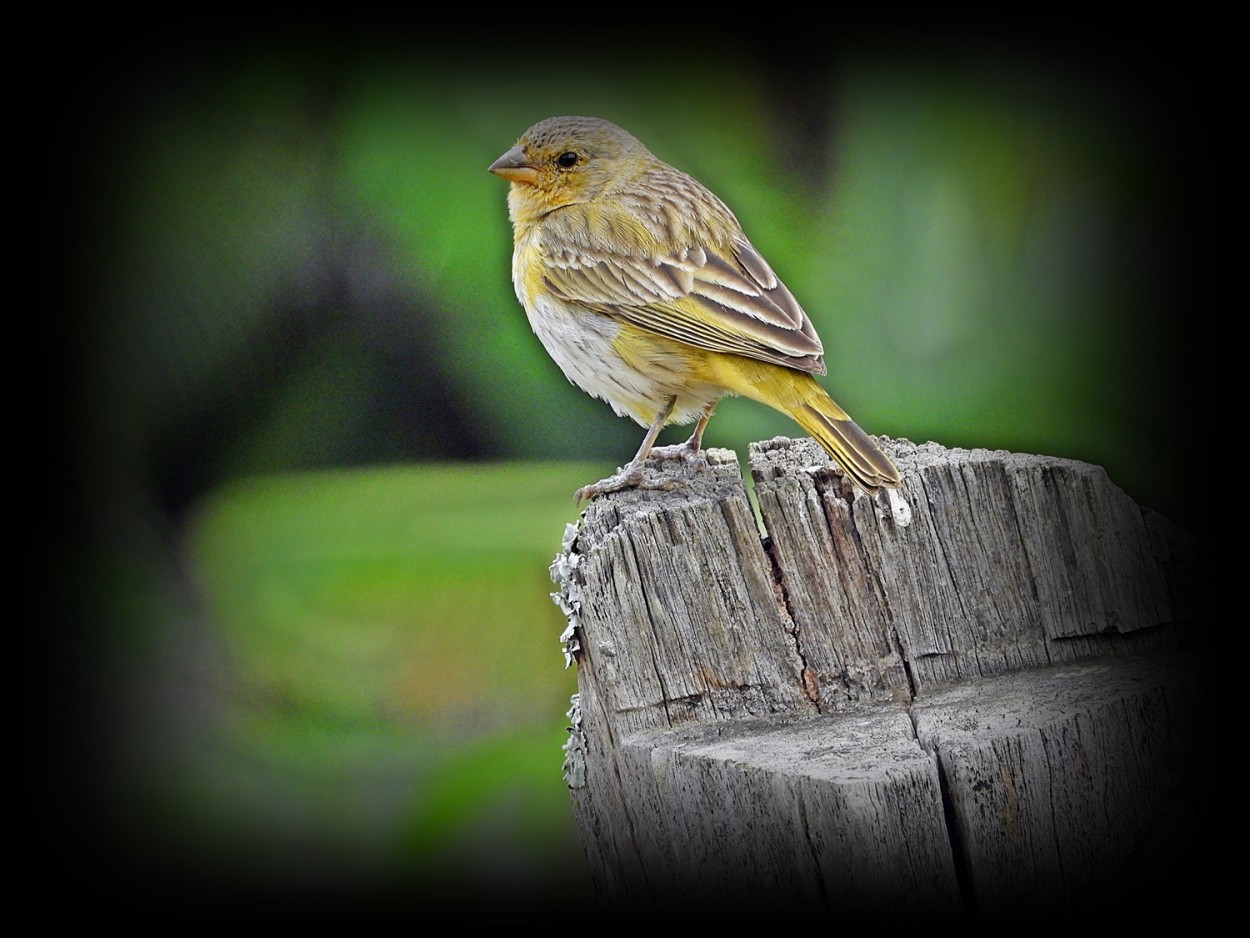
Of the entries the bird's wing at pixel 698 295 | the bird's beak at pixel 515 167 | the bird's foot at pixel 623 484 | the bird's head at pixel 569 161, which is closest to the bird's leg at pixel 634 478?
the bird's foot at pixel 623 484

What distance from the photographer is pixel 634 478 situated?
12.0 ft

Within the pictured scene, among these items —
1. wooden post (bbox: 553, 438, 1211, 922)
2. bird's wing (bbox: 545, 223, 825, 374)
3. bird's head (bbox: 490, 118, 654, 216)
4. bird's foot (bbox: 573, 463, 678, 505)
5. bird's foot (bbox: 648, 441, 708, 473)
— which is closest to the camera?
wooden post (bbox: 553, 438, 1211, 922)

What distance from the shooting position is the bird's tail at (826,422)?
3.06m

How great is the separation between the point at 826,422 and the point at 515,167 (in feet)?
5.39

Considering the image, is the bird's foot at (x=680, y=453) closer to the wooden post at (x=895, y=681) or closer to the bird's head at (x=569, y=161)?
the wooden post at (x=895, y=681)

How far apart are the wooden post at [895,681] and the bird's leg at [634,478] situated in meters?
0.38

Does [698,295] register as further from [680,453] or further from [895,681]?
[895,681]

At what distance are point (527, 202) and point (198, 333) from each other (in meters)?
1.33

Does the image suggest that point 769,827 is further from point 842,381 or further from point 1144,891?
point 842,381

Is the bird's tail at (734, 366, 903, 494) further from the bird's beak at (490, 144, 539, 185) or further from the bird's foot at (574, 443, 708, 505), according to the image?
the bird's beak at (490, 144, 539, 185)

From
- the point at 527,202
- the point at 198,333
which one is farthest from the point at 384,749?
the point at 527,202

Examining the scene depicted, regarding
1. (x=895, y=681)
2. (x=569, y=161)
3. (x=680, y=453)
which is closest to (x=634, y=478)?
(x=680, y=453)

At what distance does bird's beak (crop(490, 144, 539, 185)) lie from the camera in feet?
14.5

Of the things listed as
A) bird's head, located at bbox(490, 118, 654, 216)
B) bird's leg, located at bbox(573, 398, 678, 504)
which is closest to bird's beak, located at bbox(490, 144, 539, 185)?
bird's head, located at bbox(490, 118, 654, 216)
